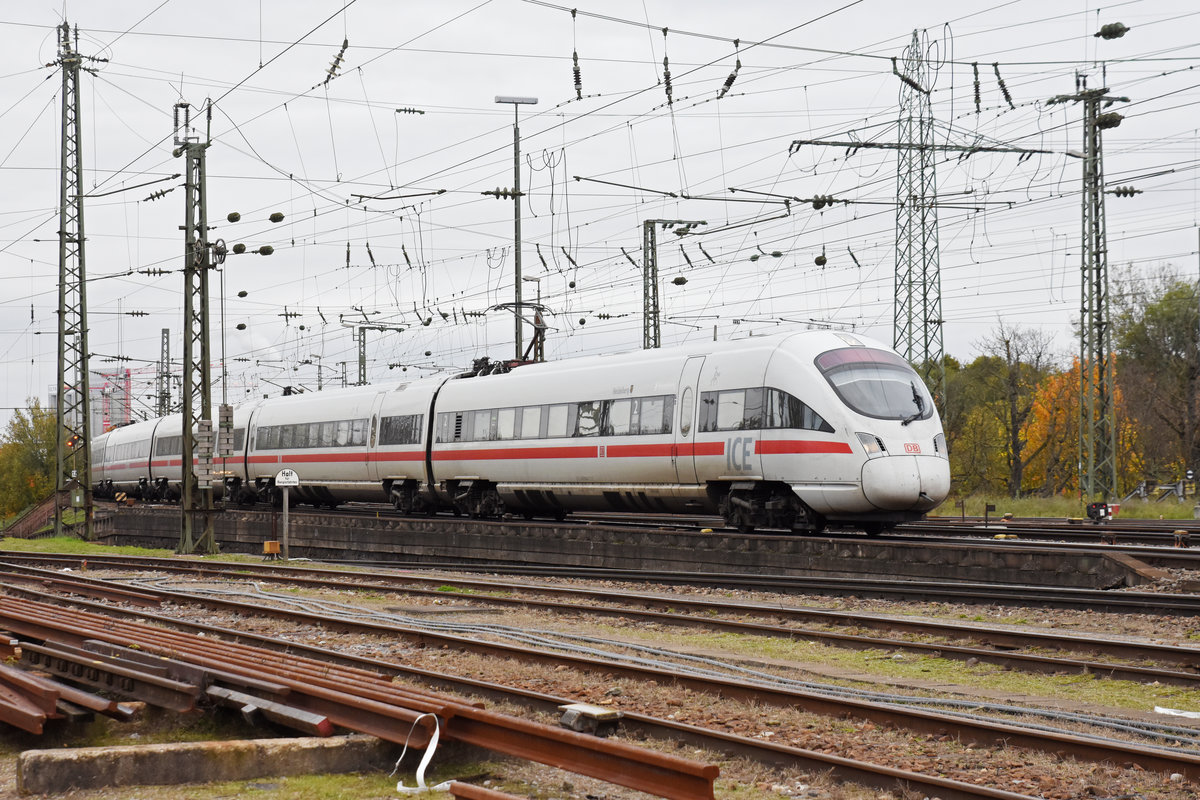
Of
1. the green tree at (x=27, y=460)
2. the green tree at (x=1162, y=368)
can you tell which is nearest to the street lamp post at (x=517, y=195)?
the green tree at (x=1162, y=368)

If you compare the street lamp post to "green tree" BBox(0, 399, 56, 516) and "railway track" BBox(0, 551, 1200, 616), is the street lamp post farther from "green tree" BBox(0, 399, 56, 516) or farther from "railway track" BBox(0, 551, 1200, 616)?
"green tree" BBox(0, 399, 56, 516)

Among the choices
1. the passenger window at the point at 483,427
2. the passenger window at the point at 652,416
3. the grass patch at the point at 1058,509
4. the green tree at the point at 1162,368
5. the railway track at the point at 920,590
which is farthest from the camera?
the green tree at the point at 1162,368

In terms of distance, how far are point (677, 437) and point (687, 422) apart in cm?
36

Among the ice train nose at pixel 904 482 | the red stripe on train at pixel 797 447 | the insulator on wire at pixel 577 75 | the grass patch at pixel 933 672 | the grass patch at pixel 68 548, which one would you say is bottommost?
the grass patch at pixel 68 548

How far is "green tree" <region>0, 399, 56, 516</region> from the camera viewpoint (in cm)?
8169

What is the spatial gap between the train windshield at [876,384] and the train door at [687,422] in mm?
2615

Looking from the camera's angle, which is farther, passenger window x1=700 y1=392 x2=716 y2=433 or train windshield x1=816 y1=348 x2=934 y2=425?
passenger window x1=700 y1=392 x2=716 y2=433

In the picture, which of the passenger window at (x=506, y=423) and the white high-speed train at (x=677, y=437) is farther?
the passenger window at (x=506, y=423)

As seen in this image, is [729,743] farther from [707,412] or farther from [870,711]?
[707,412]

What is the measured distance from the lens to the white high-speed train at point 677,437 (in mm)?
18656

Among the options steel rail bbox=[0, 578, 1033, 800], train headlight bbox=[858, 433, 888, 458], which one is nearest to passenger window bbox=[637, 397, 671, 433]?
train headlight bbox=[858, 433, 888, 458]

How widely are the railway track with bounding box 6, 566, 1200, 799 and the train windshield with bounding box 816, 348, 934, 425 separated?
9.03 metres

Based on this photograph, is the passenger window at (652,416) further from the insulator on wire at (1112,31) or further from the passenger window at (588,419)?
the insulator on wire at (1112,31)

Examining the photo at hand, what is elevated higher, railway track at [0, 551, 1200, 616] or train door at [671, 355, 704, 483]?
train door at [671, 355, 704, 483]
